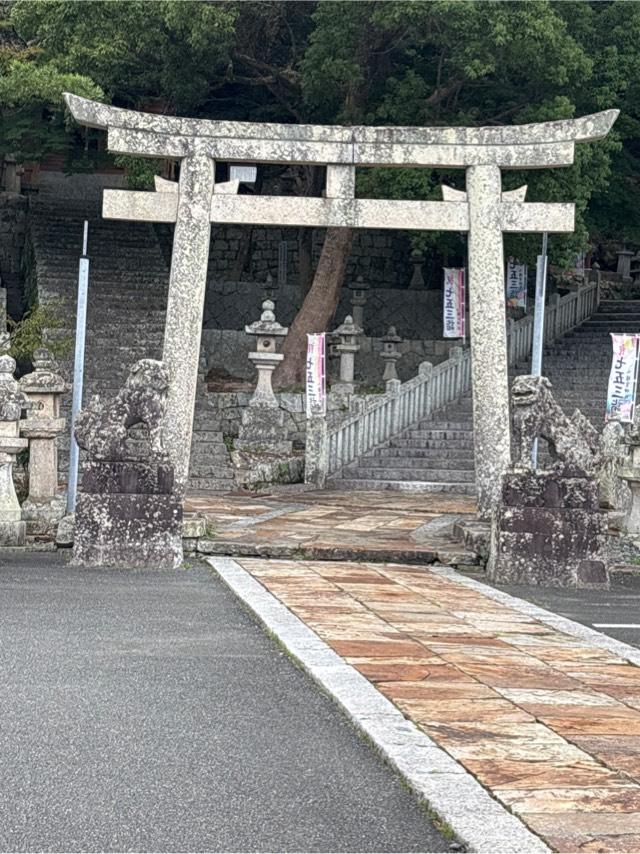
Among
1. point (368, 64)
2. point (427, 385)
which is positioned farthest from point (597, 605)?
point (368, 64)

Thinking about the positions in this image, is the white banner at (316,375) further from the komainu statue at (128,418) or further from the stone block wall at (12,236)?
the stone block wall at (12,236)

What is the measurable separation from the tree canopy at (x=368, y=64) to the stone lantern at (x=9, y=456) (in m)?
10.6

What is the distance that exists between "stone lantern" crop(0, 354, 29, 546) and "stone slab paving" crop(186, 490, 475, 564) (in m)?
1.65

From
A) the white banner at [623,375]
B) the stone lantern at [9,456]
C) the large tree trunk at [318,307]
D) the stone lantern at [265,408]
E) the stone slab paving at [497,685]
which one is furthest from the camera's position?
the large tree trunk at [318,307]

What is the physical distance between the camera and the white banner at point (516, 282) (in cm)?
2709

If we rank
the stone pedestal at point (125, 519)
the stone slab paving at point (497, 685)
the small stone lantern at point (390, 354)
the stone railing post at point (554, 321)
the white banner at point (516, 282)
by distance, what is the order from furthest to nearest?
the stone railing post at point (554, 321) < the white banner at point (516, 282) < the small stone lantern at point (390, 354) < the stone pedestal at point (125, 519) < the stone slab paving at point (497, 685)

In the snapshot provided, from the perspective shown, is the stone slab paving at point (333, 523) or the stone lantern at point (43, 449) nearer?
the stone slab paving at point (333, 523)

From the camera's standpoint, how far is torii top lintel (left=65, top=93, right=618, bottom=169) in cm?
1219

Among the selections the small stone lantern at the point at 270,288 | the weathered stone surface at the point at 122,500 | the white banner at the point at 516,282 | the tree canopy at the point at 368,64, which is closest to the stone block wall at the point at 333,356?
the small stone lantern at the point at 270,288

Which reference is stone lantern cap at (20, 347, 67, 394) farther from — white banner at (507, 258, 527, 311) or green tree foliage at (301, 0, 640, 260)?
white banner at (507, 258, 527, 311)

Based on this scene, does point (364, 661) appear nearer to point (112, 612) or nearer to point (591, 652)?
point (591, 652)

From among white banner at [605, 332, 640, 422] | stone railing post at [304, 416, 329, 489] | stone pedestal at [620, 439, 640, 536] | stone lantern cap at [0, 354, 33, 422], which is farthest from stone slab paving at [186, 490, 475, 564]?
white banner at [605, 332, 640, 422]

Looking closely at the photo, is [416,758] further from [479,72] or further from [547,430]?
[479,72]

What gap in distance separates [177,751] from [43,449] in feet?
26.4
